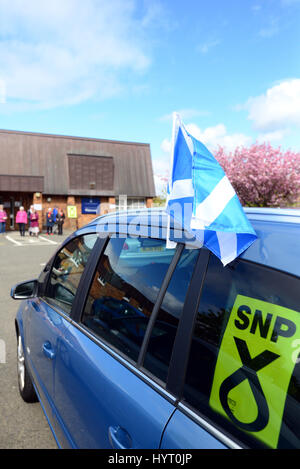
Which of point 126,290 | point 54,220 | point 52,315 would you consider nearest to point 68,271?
point 52,315

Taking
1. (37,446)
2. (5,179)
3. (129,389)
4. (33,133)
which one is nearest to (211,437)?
(129,389)

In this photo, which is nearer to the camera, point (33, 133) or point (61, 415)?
point (61, 415)

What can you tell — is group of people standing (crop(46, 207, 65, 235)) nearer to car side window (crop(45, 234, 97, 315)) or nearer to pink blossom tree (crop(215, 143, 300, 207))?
pink blossom tree (crop(215, 143, 300, 207))

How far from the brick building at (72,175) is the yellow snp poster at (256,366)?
25763mm

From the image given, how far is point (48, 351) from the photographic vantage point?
2.12m

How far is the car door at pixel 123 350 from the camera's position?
1273 mm

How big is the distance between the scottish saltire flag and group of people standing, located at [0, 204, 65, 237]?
2017 cm

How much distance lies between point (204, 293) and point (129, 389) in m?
0.52

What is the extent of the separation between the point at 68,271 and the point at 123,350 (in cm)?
100

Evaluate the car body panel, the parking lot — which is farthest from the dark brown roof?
the car body panel

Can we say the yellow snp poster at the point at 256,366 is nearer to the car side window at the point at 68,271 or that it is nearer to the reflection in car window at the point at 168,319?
the reflection in car window at the point at 168,319

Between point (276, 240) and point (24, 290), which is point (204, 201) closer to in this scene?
point (276, 240)

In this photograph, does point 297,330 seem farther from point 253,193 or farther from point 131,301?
point 253,193

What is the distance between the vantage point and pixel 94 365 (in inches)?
63.4
